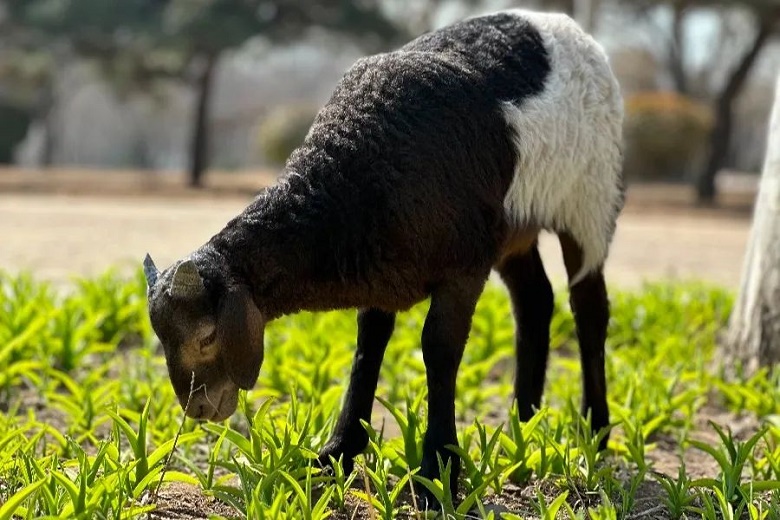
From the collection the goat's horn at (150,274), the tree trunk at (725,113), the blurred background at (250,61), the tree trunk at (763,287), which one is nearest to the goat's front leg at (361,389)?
the goat's horn at (150,274)

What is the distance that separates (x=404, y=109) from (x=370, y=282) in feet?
1.88

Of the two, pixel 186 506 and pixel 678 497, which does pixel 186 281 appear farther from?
pixel 678 497

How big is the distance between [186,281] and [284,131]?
28.6 meters

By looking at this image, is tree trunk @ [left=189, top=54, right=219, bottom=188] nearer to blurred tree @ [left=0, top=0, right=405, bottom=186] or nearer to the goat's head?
blurred tree @ [left=0, top=0, right=405, bottom=186]

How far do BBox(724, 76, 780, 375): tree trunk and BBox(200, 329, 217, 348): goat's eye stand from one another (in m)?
3.30

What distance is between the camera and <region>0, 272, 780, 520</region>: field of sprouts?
282 cm

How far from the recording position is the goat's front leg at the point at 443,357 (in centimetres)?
298

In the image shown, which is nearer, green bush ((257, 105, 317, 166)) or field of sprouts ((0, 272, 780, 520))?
field of sprouts ((0, 272, 780, 520))

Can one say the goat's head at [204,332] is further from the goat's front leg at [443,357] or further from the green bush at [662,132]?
the green bush at [662,132]

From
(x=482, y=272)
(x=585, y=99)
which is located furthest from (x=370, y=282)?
(x=585, y=99)

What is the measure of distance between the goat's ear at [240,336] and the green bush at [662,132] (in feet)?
86.6

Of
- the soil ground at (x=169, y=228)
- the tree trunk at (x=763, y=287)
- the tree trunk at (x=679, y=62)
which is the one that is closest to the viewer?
the tree trunk at (x=763, y=287)

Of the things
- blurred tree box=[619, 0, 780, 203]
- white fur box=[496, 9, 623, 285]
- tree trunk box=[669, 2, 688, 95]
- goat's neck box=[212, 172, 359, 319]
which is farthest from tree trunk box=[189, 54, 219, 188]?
goat's neck box=[212, 172, 359, 319]

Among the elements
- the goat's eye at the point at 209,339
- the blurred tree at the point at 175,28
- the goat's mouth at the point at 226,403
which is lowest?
the goat's mouth at the point at 226,403
